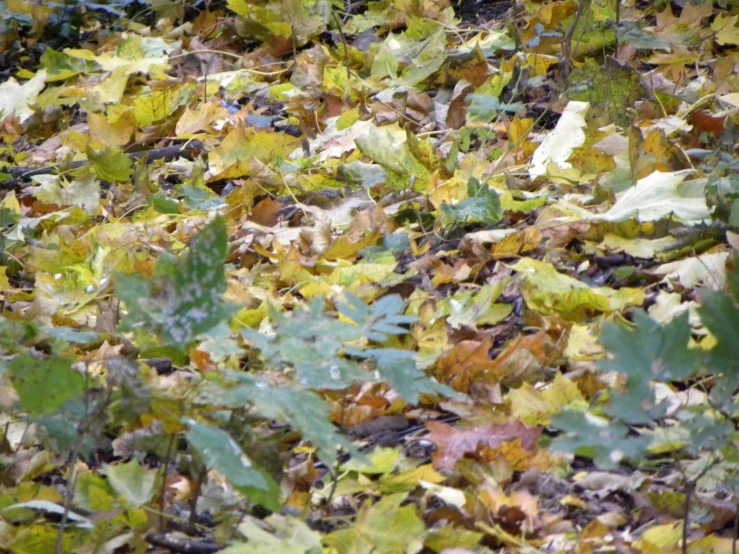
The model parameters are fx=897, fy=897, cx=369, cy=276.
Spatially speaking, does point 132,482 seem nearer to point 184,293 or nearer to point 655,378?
point 184,293

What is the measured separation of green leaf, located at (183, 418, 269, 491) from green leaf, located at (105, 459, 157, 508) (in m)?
0.30

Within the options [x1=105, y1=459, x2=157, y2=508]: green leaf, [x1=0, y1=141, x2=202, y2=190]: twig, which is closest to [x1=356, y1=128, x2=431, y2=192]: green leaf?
[x1=0, y1=141, x2=202, y2=190]: twig

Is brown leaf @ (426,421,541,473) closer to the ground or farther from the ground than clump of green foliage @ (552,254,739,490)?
closer to the ground

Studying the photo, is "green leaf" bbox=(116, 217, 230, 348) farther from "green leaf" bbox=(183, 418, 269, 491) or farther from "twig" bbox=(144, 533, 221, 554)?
"twig" bbox=(144, 533, 221, 554)

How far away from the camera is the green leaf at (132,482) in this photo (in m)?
1.27

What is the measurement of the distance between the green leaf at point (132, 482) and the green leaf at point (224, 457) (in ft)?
0.97

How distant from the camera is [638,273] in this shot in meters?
1.73

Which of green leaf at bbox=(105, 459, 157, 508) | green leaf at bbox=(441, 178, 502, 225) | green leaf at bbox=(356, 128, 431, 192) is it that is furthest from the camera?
green leaf at bbox=(356, 128, 431, 192)

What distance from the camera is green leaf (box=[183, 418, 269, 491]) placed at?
3.28 feet

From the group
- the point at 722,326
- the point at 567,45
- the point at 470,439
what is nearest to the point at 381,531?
the point at 470,439

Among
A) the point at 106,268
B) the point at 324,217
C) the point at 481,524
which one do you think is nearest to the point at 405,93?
the point at 324,217

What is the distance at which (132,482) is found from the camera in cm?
130

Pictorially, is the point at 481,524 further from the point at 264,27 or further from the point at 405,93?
the point at 264,27

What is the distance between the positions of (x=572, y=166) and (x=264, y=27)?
1716mm
